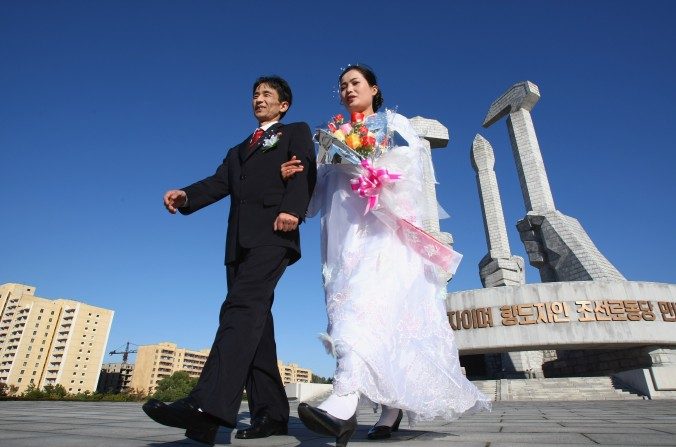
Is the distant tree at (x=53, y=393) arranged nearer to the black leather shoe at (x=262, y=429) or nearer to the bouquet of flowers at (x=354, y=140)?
the black leather shoe at (x=262, y=429)

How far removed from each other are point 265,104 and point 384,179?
1024mm

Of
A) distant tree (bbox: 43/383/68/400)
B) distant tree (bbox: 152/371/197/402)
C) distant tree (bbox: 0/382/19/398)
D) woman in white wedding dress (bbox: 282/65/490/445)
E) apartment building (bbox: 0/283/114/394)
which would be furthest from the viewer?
apartment building (bbox: 0/283/114/394)

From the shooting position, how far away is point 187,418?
1.49 meters

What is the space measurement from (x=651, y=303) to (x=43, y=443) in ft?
57.2

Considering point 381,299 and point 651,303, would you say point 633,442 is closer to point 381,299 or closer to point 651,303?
point 381,299

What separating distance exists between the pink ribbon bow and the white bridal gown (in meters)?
0.06

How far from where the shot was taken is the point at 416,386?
2027 millimetres

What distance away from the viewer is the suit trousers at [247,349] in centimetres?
163

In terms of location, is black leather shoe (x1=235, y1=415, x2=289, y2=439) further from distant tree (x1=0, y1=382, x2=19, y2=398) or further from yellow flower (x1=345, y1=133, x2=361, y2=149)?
distant tree (x1=0, y1=382, x2=19, y2=398)

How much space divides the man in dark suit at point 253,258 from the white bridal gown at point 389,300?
300mm

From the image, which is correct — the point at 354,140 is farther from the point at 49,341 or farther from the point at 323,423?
the point at 49,341

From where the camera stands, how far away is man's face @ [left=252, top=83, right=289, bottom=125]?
8.71ft

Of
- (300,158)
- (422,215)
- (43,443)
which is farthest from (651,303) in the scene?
(43,443)

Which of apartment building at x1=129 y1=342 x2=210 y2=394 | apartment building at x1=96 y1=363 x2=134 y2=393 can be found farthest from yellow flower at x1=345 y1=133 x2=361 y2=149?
apartment building at x1=96 y1=363 x2=134 y2=393
